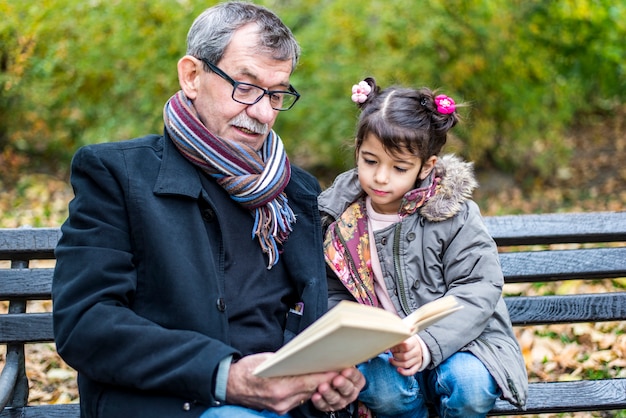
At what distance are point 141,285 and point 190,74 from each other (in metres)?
0.82

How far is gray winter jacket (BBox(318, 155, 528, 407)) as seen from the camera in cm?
293

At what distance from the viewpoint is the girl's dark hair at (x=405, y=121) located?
3.17 metres

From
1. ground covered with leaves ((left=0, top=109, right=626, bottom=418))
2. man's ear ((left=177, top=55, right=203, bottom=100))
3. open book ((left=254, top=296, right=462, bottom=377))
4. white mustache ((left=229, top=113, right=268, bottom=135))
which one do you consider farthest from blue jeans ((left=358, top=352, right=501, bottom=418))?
ground covered with leaves ((left=0, top=109, right=626, bottom=418))

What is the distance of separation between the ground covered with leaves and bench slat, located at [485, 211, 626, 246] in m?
1.10

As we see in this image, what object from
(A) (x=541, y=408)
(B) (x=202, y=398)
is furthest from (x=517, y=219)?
(B) (x=202, y=398)

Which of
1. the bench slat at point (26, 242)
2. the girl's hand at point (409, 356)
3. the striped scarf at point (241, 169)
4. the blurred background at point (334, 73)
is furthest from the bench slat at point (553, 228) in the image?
the blurred background at point (334, 73)

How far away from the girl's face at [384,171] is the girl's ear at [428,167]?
0.11 ft

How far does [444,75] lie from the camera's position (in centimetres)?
847

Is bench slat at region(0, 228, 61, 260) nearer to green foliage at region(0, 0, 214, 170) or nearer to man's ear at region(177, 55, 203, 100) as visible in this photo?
man's ear at region(177, 55, 203, 100)

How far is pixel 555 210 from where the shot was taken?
8.54 meters

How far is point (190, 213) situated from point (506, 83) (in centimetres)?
648

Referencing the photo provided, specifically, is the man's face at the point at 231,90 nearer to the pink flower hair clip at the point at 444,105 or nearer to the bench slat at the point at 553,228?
the pink flower hair clip at the point at 444,105

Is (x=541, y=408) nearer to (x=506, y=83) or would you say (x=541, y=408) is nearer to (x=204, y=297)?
(x=204, y=297)

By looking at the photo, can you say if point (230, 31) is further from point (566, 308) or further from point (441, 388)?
point (566, 308)
